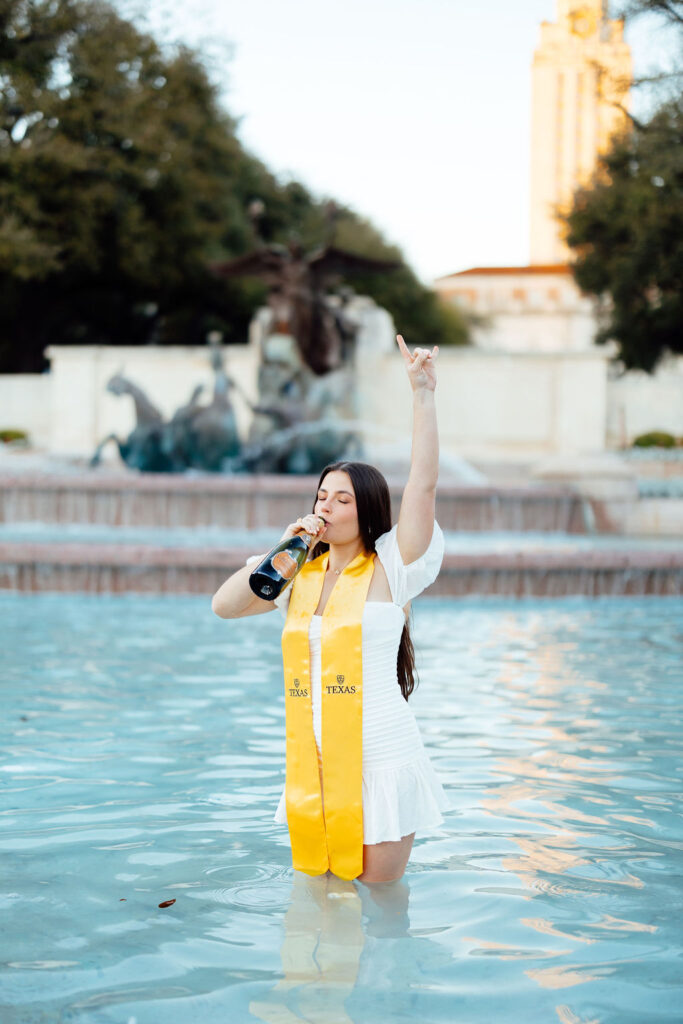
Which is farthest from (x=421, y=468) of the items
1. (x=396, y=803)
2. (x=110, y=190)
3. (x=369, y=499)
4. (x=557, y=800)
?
(x=110, y=190)

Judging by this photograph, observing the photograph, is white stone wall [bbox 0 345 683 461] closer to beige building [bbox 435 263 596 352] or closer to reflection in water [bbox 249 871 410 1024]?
reflection in water [bbox 249 871 410 1024]

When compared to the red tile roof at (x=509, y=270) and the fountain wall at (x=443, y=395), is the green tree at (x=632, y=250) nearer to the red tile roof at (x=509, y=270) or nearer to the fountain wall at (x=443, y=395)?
the fountain wall at (x=443, y=395)

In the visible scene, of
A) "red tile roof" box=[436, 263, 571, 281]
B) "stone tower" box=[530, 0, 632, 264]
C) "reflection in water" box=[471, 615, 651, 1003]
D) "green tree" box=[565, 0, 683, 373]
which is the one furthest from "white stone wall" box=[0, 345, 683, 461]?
"stone tower" box=[530, 0, 632, 264]

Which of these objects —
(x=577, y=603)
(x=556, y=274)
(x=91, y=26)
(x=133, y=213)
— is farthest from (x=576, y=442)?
(x=556, y=274)

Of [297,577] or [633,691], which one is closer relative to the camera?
[297,577]

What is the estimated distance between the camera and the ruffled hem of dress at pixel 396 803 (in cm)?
312

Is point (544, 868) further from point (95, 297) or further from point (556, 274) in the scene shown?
point (556, 274)

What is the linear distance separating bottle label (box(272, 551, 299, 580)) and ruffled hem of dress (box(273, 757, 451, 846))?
23.1 inches

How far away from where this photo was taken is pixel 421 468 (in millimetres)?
3191

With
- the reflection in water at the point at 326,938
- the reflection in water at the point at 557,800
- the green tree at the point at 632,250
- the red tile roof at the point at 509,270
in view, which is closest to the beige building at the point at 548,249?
the red tile roof at the point at 509,270

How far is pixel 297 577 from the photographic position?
3.31 metres

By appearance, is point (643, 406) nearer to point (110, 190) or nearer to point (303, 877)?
point (110, 190)

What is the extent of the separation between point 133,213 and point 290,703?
32174 mm

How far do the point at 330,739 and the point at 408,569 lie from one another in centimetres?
49
